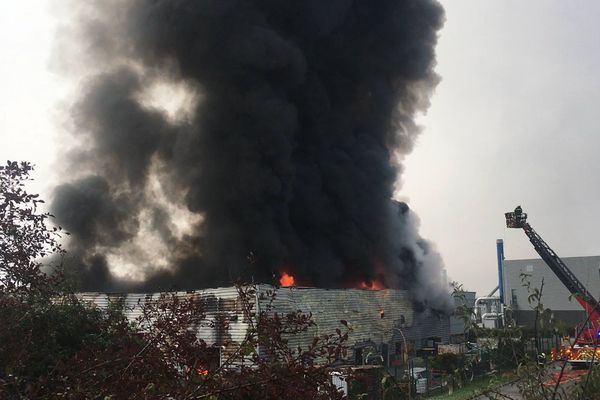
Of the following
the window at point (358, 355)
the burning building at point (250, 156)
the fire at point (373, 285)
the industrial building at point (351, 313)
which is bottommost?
the window at point (358, 355)

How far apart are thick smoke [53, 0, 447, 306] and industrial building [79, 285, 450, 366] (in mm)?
2900

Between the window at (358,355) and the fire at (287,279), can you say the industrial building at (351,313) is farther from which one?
the fire at (287,279)

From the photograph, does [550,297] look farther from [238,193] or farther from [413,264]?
[238,193]

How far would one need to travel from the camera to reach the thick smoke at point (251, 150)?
33625 mm

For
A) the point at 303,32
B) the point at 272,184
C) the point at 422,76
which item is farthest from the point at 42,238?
the point at 422,76

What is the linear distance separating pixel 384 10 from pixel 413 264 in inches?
815

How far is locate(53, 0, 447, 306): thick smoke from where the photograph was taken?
33.6m

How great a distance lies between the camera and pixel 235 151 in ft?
111

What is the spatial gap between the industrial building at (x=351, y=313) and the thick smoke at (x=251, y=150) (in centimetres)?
290

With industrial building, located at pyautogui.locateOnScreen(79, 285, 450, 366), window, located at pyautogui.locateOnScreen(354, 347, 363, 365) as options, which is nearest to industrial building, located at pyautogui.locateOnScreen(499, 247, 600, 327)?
industrial building, located at pyautogui.locateOnScreen(79, 285, 450, 366)

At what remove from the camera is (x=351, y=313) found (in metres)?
24.5

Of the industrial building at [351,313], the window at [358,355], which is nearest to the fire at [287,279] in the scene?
the industrial building at [351,313]

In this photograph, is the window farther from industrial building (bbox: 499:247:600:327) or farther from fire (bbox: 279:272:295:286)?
industrial building (bbox: 499:247:600:327)

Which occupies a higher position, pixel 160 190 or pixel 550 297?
pixel 160 190
